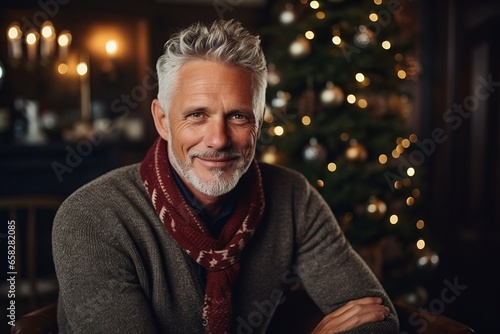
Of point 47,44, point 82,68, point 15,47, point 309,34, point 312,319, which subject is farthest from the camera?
point 82,68

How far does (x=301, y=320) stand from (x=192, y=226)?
1.74 ft

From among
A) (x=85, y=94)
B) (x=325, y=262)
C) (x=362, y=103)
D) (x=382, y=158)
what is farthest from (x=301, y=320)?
(x=85, y=94)

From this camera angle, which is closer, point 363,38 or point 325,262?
point 325,262

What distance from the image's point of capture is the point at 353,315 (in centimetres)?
155

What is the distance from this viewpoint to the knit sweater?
4.50 ft

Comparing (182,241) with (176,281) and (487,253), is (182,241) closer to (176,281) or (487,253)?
(176,281)

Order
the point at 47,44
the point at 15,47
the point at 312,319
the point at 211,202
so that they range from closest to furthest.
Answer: the point at 211,202 < the point at 312,319 < the point at 15,47 < the point at 47,44

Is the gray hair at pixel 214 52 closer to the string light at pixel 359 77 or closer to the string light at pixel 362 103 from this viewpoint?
the string light at pixel 359 77

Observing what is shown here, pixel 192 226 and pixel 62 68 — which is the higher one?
pixel 62 68

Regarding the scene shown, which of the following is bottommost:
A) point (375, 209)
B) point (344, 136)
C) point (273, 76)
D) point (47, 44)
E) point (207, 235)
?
point (375, 209)

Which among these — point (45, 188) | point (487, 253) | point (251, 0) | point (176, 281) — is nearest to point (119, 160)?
point (45, 188)

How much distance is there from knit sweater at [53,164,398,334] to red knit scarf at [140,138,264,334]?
0.14 ft

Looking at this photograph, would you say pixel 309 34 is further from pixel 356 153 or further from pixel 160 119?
pixel 160 119

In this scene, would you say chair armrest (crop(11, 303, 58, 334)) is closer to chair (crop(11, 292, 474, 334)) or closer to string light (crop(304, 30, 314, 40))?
chair (crop(11, 292, 474, 334))
